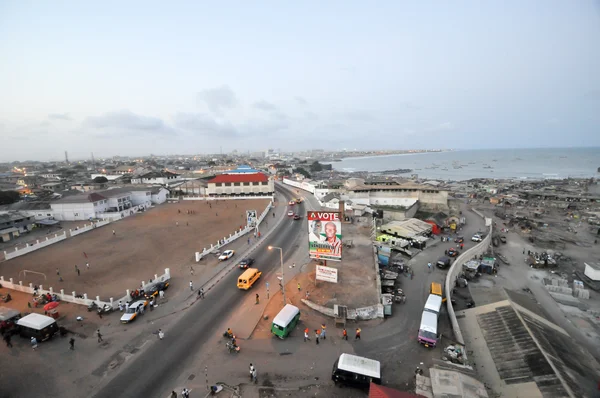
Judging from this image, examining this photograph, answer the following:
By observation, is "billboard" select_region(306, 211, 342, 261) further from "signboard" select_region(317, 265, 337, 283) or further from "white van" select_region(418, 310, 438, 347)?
"white van" select_region(418, 310, 438, 347)

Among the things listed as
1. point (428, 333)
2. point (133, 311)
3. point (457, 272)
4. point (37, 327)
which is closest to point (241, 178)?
point (133, 311)

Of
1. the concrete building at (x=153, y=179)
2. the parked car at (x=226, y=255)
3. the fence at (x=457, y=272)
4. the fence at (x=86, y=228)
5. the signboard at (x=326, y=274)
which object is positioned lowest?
the fence at (x=457, y=272)

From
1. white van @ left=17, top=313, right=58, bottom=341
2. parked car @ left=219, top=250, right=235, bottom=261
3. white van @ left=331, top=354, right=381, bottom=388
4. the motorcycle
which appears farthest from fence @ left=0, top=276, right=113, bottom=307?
white van @ left=331, top=354, right=381, bottom=388

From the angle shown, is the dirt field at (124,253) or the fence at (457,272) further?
the dirt field at (124,253)

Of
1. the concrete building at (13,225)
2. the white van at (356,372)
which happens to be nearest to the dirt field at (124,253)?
the concrete building at (13,225)

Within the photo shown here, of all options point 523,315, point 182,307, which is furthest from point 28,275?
point 523,315

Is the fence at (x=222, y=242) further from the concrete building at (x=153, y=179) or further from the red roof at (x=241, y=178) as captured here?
the concrete building at (x=153, y=179)
